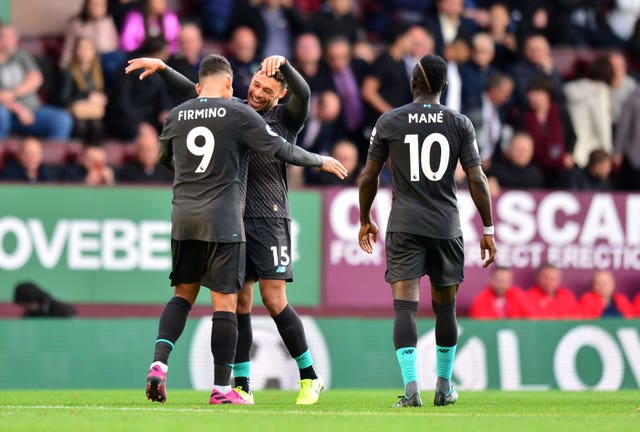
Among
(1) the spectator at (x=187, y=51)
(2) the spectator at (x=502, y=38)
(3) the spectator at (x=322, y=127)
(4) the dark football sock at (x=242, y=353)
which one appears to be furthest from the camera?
(2) the spectator at (x=502, y=38)

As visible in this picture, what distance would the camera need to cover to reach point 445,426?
8438 millimetres

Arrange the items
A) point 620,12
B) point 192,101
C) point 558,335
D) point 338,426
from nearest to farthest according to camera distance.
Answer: point 338,426 < point 192,101 < point 558,335 < point 620,12

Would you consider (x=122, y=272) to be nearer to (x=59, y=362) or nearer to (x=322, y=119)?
(x=59, y=362)

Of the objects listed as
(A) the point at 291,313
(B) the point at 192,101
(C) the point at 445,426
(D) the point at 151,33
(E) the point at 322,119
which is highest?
(D) the point at 151,33

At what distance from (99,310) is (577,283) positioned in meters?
5.83

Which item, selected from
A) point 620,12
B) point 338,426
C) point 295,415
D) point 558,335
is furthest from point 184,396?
point 620,12

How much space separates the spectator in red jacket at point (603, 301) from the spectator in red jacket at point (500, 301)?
85cm

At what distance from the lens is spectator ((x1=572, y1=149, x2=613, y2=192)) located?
1867cm

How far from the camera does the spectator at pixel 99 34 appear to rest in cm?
1781

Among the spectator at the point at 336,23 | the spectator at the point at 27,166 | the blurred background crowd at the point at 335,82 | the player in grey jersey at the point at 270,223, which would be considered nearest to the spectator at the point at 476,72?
the blurred background crowd at the point at 335,82

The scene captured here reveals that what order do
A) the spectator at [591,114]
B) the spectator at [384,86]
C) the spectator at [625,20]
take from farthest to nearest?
the spectator at [625,20] < the spectator at [591,114] < the spectator at [384,86]

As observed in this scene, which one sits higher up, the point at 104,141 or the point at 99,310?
the point at 104,141

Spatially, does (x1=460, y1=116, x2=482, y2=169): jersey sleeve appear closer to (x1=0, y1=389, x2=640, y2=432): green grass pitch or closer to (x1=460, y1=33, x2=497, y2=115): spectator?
(x1=0, y1=389, x2=640, y2=432): green grass pitch

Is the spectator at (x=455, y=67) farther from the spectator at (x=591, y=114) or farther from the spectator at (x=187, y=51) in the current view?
the spectator at (x=187, y=51)
